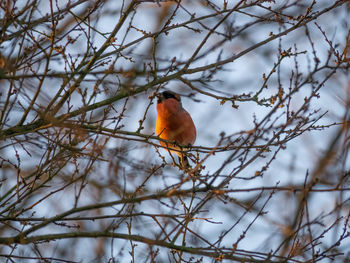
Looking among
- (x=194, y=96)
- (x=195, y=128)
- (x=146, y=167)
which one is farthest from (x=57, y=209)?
(x=194, y=96)

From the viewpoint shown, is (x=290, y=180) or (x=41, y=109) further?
(x=290, y=180)

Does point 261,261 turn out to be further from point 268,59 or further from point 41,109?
point 268,59

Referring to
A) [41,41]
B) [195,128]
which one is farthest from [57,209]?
[41,41]

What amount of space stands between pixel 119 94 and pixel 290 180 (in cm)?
237

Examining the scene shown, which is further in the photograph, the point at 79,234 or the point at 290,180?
the point at 290,180

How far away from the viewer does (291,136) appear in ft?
11.1

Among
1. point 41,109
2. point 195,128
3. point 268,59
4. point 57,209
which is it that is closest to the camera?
point 41,109

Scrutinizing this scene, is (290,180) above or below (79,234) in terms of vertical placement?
above

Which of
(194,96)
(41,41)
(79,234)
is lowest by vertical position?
(79,234)

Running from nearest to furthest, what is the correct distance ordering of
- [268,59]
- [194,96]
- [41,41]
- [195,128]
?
1. [194,96]
2. [41,41]
3. [195,128]
4. [268,59]

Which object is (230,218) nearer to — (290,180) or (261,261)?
(290,180)

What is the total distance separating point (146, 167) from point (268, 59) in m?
2.79

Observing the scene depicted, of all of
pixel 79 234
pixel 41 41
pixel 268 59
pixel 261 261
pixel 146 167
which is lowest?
pixel 261 261

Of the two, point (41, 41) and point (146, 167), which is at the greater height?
point (41, 41)
